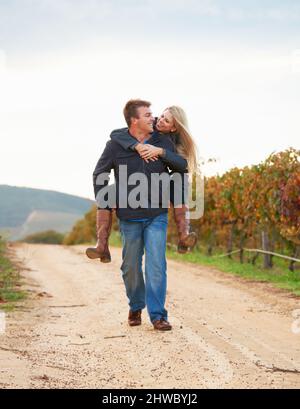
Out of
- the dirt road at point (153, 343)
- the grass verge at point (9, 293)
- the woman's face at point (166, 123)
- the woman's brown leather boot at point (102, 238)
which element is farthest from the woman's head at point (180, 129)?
the grass verge at point (9, 293)

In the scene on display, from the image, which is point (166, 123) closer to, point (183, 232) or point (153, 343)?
point (183, 232)

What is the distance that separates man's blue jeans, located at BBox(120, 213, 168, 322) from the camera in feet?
21.1

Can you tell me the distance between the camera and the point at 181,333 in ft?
20.6

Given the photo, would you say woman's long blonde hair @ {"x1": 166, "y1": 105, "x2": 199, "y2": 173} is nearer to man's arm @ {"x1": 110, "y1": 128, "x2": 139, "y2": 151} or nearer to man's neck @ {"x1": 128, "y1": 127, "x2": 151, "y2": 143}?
man's neck @ {"x1": 128, "y1": 127, "x2": 151, "y2": 143}

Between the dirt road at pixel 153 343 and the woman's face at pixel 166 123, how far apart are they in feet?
5.77

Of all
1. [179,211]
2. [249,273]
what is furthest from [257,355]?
[249,273]

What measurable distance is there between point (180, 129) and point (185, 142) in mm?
134

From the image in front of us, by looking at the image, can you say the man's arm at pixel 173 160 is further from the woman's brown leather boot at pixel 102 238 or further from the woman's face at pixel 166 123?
the woman's brown leather boot at pixel 102 238

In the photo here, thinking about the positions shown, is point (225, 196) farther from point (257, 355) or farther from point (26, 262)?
point (257, 355)

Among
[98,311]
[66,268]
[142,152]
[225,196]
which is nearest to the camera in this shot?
[142,152]

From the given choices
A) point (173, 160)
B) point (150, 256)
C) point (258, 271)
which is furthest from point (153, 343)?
point (258, 271)

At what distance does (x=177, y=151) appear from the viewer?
21.4 feet

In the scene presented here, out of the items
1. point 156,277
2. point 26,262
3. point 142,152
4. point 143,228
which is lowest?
point 26,262

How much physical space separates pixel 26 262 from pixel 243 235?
5034 millimetres
